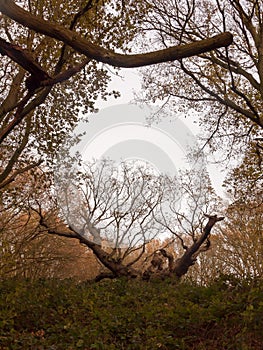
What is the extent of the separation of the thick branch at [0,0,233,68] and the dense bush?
3.37 metres

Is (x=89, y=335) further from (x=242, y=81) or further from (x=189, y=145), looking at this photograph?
(x=242, y=81)

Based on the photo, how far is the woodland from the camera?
541 cm

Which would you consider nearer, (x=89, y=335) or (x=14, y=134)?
(x=89, y=335)

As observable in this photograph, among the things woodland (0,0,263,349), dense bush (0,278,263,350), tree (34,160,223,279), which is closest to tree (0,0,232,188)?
woodland (0,0,263,349)

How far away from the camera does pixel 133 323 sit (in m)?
6.38

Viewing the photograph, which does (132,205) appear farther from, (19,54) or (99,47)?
(99,47)

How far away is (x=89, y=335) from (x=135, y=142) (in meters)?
6.40

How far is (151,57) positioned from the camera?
519 centimetres

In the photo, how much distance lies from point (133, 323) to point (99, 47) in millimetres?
4245

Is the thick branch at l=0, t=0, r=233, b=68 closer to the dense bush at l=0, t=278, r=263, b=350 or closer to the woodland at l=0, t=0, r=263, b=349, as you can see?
the woodland at l=0, t=0, r=263, b=349

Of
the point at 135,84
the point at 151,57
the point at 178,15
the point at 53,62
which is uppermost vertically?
the point at 178,15

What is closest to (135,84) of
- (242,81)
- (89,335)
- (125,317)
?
(242,81)

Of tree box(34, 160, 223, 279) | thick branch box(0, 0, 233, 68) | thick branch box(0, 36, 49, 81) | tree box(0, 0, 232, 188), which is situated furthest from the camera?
tree box(34, 160, 223, 279)

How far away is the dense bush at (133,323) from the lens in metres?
5.14
